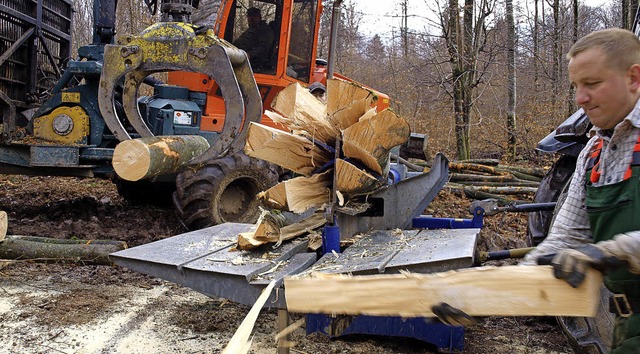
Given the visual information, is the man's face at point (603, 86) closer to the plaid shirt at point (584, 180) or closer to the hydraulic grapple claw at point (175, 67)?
the plaid shirt at point (584, 180)

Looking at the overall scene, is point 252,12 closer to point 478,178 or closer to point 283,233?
point 283,233

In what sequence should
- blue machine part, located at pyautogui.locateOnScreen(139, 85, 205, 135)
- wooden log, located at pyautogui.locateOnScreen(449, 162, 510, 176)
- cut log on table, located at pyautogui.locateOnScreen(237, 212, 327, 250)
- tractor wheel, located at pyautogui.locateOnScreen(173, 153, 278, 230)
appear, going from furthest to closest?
wooden log, located at pyautogui.locateOnScreen(449, 162, 510, 176) < blue machine part, located at pyautogui.locateOnScreen(139, 85, 205, 135) < tractor wheel, located at pyautogui.locateOnScreen(173, 153, 278, 230) < cut log on table, located at pyautogui.locateOnScreen(237, 212, 327, 250)

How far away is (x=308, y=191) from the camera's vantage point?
14.6 feet

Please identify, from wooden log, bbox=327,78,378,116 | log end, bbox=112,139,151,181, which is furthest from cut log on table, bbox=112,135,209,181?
wooden log, bbox=327,78,378,116

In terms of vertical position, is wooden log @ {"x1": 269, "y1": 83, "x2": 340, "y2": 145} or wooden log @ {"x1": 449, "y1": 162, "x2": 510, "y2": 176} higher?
wooden log @ {"x1": 269, "y1": 83, "x2": 340, "y2": 145}

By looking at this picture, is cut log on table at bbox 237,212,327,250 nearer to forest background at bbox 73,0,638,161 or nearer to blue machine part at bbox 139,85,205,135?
blue machine part at bbox 139,85,205,135

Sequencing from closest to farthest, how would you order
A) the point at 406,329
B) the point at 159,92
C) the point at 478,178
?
1. the point at 406,329
2. the point at 159,92
3. the point at 478,178

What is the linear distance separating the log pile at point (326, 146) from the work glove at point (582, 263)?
2.37m

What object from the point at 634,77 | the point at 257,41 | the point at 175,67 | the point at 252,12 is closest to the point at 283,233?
the point at 175,67

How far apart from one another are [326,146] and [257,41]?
12.8 ft

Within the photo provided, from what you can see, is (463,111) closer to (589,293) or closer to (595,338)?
(595,338)

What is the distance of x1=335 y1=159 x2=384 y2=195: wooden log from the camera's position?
4.30 meters

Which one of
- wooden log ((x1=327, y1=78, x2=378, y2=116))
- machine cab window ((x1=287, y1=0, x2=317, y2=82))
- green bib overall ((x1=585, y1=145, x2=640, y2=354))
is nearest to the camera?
green bib overall ((x1=585, y1=145, x2=640, y2=354))

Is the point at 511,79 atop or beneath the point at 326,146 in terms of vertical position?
atop
